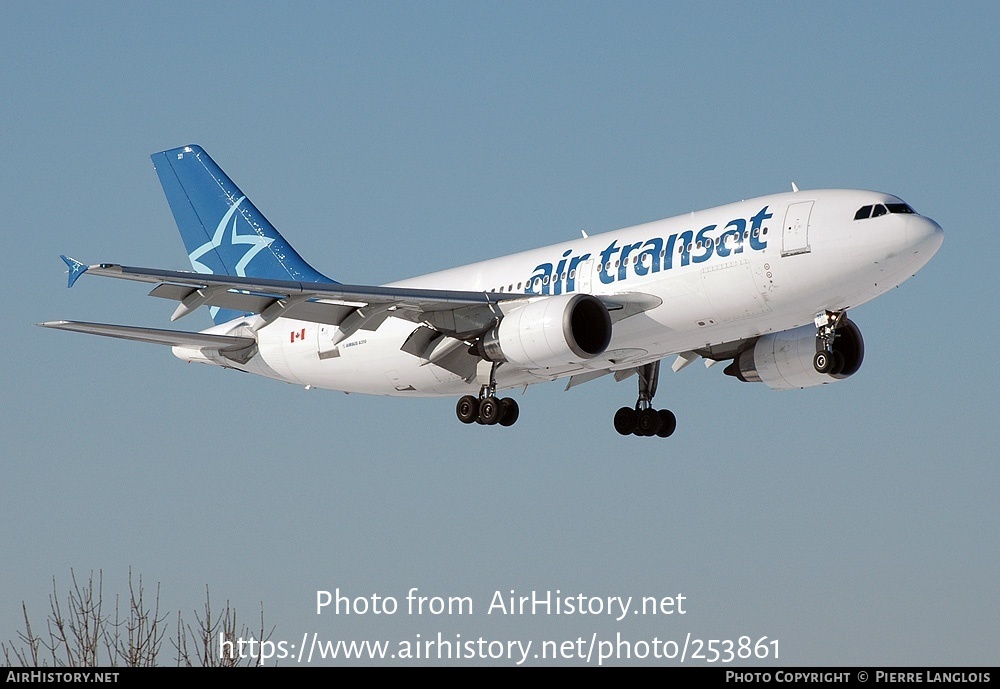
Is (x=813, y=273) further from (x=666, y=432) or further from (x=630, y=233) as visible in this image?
(x=666, y=432)

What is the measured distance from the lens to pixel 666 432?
3938 centimetres

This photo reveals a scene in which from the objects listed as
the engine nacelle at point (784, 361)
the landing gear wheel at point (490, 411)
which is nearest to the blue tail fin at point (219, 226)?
the landing gear wheel at point (490, 411)

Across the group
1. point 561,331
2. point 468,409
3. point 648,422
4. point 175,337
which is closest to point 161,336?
point 175,337

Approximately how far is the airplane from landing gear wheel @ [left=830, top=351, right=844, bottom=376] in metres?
0.04

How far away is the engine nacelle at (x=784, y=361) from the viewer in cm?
3672

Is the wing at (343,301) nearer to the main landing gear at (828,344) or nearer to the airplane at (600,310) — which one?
the airplane at (600,310)

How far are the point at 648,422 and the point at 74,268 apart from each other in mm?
16354

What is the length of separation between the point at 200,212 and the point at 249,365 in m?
6.57

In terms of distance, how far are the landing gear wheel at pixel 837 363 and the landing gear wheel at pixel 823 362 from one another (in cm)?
28

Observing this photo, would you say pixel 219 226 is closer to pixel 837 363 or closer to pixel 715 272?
pixel 715 272
